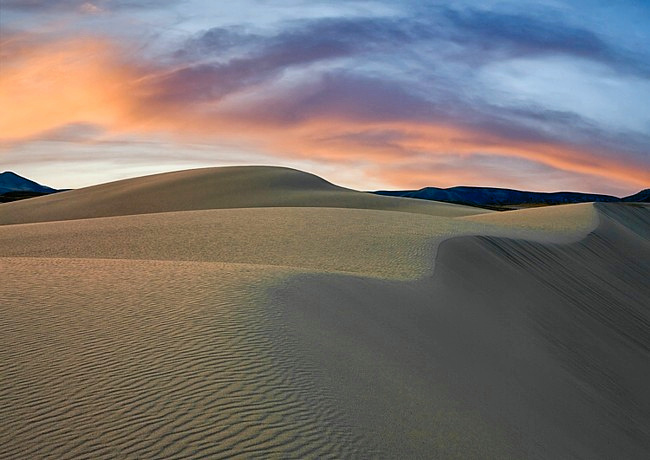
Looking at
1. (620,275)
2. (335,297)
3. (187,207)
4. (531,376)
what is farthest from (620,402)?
(187,207)

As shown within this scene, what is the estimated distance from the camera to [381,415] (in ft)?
16.2

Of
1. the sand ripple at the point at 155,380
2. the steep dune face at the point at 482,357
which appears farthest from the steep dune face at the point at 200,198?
the sand ripple at the point at 155,380

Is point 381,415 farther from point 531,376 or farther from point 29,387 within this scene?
point 531,376

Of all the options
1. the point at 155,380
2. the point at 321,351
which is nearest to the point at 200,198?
the point at 321,351

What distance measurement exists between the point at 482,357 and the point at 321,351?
3.06 m

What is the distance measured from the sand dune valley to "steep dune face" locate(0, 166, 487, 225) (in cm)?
2925

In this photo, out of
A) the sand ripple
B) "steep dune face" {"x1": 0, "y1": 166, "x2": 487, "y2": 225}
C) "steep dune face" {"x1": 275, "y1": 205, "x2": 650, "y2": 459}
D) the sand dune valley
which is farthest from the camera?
"steep dune face" {"x1": 0, "y1": 166, "x2": 487, "y2": 225}

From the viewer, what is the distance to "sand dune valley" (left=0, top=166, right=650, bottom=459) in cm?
428

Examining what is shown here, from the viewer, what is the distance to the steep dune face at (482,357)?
17.5ft

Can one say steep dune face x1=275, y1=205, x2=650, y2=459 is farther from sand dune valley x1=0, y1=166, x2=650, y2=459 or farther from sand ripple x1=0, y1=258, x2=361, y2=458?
sand ripple x1=0, y1=258, x2=361, y2=458

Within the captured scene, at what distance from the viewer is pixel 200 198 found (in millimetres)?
48906

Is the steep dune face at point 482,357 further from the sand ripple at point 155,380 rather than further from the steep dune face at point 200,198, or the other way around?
the steep dune face at point 200,198

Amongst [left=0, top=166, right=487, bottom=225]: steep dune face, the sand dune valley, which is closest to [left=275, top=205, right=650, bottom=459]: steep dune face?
the sand dune valley

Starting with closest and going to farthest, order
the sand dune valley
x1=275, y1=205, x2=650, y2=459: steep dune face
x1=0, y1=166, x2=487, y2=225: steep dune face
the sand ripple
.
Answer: the sand ripple
the sand dune valley
x1=275, y1=205, x2=650, y2=459: steep dune face
x1=0, y1=166, x2=487, y2=225: steep dune face
